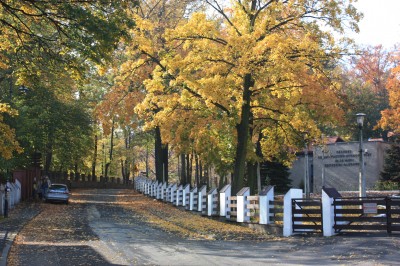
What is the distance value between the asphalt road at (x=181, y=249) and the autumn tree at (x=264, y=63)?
714 centimetres

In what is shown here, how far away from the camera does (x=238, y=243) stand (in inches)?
613

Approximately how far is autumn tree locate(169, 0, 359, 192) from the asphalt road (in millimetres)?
7144

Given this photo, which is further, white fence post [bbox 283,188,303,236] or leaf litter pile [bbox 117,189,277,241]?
leaf litter pile [bbox 117,189,277,241]

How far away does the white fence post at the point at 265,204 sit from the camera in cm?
1823

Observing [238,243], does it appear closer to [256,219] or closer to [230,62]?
[256,219]

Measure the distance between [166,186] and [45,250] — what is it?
941 inches

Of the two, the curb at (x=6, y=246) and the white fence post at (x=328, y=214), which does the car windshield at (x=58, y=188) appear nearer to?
the curb at (x=6, y=246)

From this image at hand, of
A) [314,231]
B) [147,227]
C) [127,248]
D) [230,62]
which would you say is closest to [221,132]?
[230,62]

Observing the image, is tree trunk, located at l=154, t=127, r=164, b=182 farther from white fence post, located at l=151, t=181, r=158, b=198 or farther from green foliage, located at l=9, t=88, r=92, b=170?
green foliage, located at l=9, t=88, r=92, b=170

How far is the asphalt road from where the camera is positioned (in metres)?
11.8

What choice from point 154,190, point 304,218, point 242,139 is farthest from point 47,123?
point 304,218

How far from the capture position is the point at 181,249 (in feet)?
46.1

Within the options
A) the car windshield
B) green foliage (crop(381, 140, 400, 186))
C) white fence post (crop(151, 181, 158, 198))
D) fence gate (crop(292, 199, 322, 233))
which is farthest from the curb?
green foliage (crop(381, 140, 400, 186))

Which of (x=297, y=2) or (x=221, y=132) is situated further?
(x=221, y=132)
